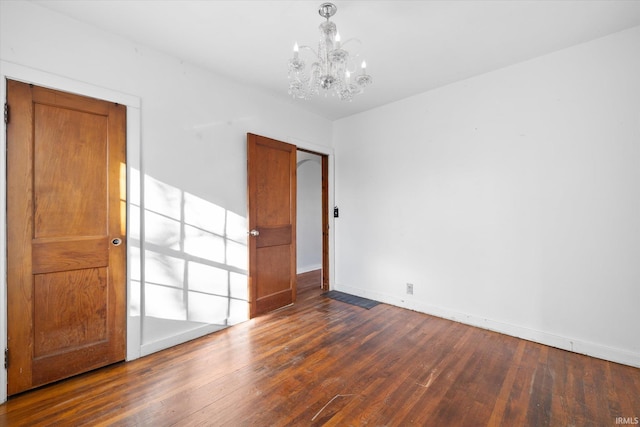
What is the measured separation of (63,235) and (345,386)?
2406 mm

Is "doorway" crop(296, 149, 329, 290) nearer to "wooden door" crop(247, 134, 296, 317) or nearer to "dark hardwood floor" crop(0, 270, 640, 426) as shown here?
"wooden door" crop(247, 134, 296, 317)

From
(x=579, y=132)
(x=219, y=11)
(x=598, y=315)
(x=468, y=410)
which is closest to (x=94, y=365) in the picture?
(x=468, y=410)

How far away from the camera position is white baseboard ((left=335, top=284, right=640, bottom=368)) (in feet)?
7.65

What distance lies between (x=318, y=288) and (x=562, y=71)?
13.1 ft

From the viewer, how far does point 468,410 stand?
1779 millimetres

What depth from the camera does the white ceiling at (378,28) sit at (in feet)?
6.66

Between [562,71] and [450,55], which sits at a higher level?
[450,55]

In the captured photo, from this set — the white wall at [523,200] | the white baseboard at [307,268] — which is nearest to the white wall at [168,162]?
the white wall at [523,200]

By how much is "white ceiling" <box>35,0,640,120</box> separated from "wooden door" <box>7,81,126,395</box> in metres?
0.77

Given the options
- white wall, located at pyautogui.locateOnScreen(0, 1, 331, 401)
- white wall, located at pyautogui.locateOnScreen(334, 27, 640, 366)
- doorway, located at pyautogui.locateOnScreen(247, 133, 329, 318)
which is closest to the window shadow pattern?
white wall, located at pyautogui.locateOnScreen(0, 1, 331, 401)

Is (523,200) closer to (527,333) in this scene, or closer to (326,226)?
(527,333)

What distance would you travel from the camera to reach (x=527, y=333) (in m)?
2.76

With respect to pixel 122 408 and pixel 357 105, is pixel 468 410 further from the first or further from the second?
pixel 357 105

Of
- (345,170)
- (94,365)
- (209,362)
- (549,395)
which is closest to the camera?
(549,395)
